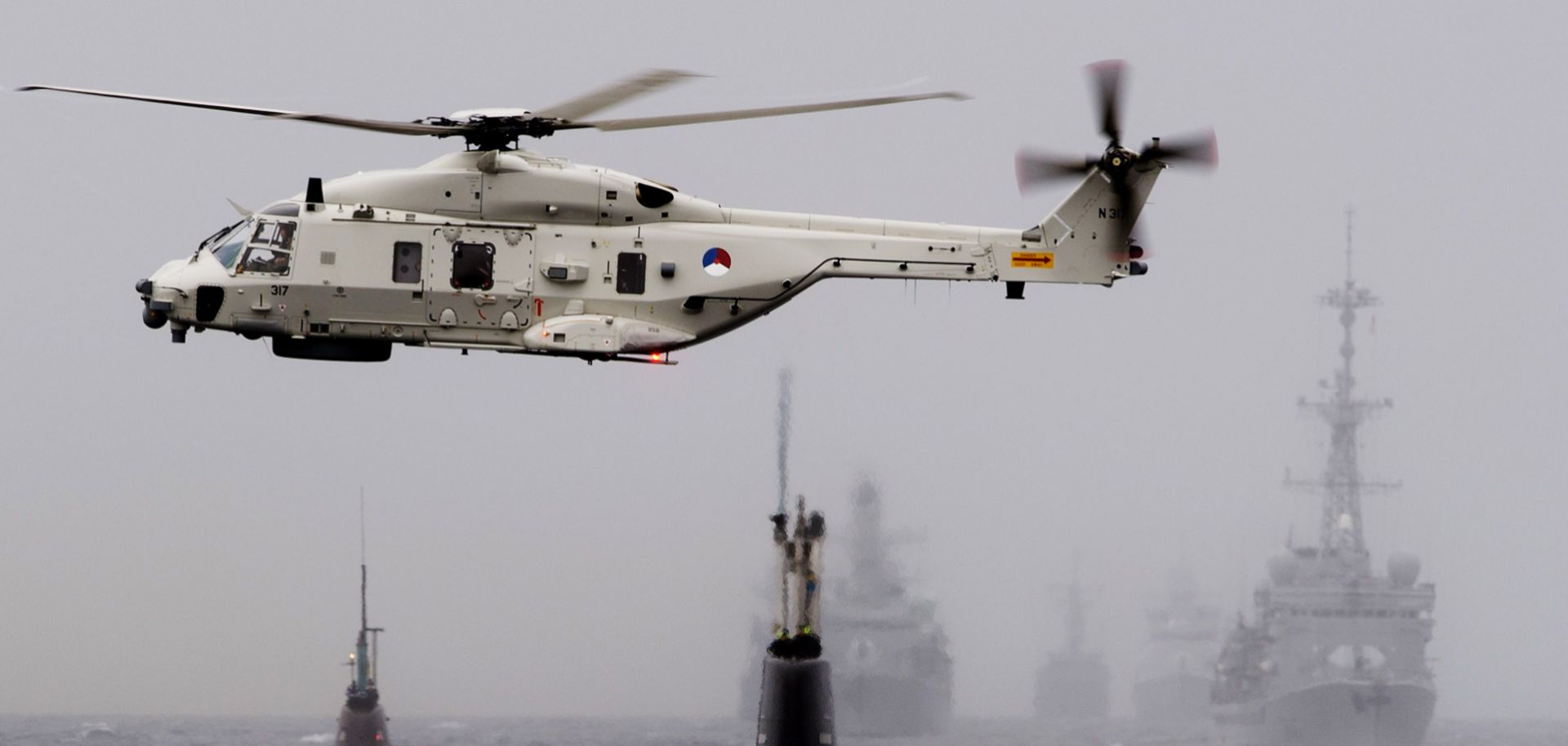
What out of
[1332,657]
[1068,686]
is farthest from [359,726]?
[1068,686]

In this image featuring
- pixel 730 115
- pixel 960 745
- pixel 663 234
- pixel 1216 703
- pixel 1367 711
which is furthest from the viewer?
pixel 960 745

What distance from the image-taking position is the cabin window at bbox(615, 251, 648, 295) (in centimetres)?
3108

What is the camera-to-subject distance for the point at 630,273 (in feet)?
102

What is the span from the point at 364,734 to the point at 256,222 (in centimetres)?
7696

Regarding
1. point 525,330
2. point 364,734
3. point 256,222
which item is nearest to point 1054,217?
point 525,330

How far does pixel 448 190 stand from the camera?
31.3 metres

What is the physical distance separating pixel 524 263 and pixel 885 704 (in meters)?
108

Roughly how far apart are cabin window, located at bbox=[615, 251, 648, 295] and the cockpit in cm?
455

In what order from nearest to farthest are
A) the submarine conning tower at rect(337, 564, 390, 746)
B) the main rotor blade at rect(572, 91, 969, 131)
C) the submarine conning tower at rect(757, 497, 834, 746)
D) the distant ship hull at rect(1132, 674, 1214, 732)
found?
1. the main rotor blade at rect(572, 91, 969, 131)
2. the submarine conning tower at rect(757, 497, 834, 746)
3. the submarine conning tower at rect(337, 564, 390, 746)
4. the distant ship hull at rect(1132, 674, 1214, 732)

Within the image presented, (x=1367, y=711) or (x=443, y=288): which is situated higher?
(x=443, y=288)

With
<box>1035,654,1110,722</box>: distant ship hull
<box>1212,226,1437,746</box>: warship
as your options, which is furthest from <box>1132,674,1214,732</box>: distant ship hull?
<box>1212,226,1437,746</box>: warship

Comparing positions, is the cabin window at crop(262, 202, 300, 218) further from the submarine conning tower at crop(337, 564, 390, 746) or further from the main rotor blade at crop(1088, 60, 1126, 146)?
the submarine conning tower at crop(337, 564, 390, 746)

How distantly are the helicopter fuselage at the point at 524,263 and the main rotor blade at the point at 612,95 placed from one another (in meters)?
1.08

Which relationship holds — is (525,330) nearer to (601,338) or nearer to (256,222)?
(601,338)
